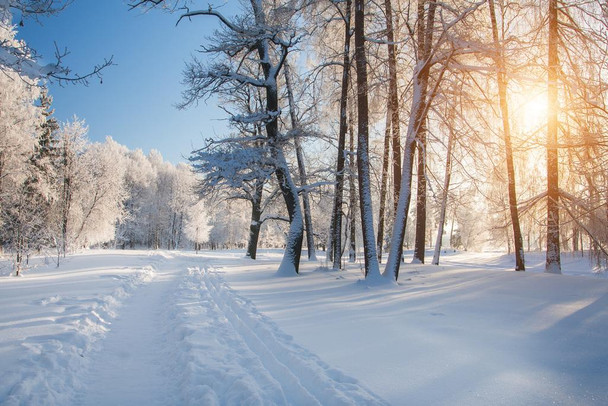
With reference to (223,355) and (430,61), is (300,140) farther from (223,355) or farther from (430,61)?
(223,355)

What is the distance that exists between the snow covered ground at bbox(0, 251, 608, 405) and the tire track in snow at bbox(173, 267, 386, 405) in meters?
0.02

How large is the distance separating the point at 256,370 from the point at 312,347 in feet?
3.10

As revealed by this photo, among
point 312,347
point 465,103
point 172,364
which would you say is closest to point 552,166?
point 465,103

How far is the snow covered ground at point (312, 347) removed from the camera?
3109mm

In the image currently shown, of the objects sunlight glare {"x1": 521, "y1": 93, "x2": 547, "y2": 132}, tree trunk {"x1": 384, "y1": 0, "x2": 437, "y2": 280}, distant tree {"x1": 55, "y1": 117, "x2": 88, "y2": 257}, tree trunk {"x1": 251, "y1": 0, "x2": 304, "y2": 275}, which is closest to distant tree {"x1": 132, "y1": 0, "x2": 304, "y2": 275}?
tree trunk {"x1": 251, "y1": 0, "x2": 304, "y2": 275}

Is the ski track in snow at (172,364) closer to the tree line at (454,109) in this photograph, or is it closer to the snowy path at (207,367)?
the snowy path at (207,367)

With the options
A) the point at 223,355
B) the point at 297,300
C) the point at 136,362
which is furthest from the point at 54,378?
the point at 297,300

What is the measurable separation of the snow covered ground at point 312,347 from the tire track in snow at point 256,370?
17mm

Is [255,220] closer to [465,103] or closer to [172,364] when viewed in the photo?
[465,103]

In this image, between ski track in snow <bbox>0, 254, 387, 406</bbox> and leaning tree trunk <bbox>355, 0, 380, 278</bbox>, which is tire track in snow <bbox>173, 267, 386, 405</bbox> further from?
leaning tree trunk <bbox>355, 0, 380, 278</bbox>

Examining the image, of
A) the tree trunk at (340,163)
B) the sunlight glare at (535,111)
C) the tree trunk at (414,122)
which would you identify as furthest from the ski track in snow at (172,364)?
the sunlight glare at (535,111)

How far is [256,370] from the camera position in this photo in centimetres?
359

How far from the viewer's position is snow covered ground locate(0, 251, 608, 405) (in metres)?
3.11

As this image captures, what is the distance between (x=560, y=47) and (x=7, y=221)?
2058cm
